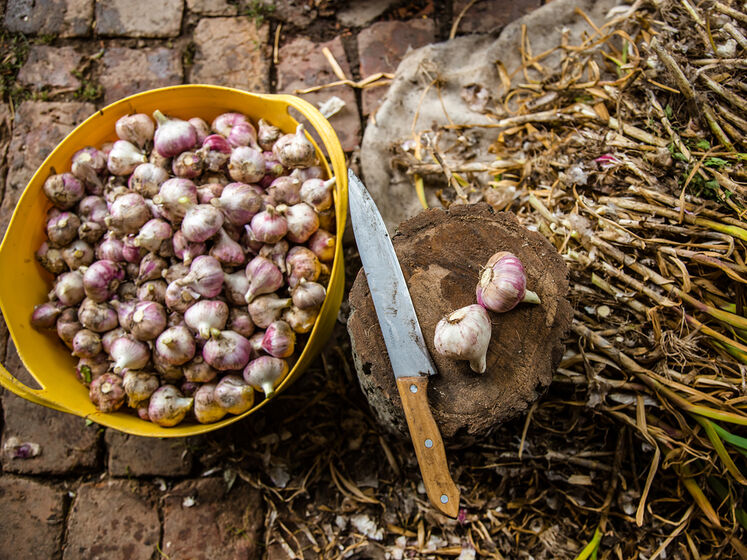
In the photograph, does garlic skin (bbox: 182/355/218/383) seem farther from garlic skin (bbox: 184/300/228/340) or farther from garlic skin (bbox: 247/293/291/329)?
garlic skin (bbox: 247/293/291/329)

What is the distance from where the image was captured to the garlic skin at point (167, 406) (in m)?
1.67

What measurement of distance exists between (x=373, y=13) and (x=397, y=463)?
1.95m

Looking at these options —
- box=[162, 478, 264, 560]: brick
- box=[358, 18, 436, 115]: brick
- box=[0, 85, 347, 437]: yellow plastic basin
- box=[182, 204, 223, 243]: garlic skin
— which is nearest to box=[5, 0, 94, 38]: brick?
box=[0, 85, 347, 437]: yellow plastic basin

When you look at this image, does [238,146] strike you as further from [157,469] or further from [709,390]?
[709,390]

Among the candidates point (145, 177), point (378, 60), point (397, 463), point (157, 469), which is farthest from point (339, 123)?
point (157, 469)

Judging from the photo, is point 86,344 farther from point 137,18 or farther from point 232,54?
point 137,18

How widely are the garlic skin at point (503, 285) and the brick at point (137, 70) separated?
67.6 inches

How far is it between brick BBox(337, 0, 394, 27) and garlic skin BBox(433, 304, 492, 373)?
1659 millimetres

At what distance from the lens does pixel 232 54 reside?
2385mm

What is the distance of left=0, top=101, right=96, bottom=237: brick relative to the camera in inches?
88.4

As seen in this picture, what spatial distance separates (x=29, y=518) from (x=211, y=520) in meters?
0.66

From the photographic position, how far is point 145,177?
177cm

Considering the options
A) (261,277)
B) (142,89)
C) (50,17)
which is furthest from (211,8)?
(261,277)

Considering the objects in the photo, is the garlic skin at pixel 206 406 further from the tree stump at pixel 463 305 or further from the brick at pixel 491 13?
the brick at pixel 491 13
